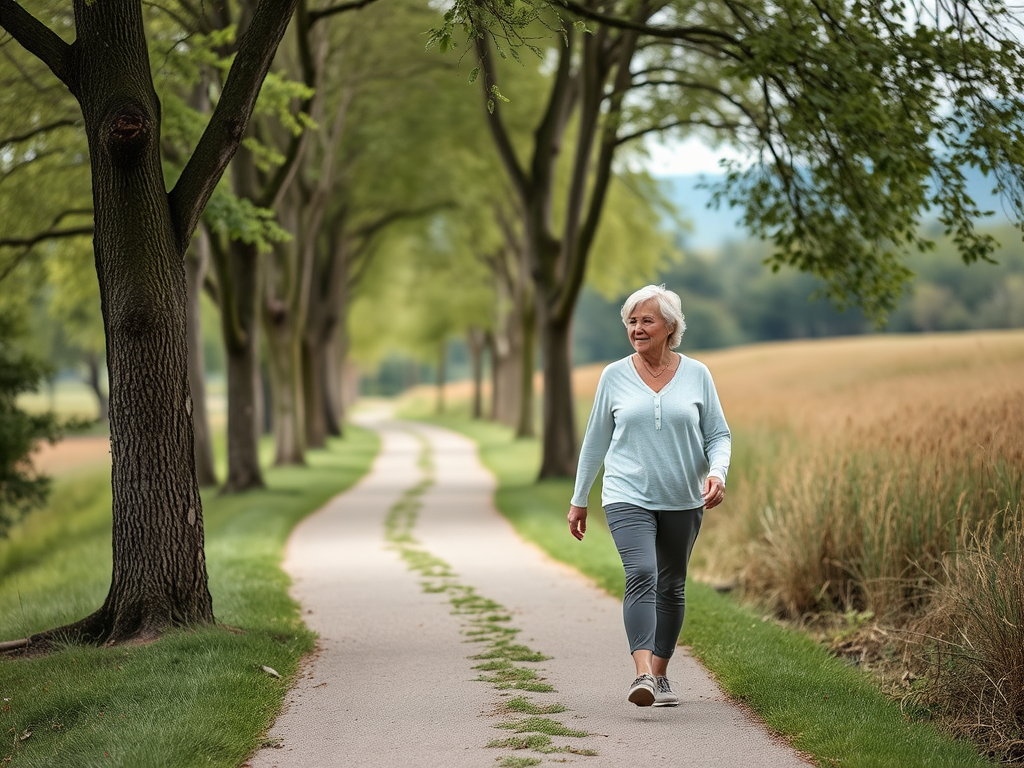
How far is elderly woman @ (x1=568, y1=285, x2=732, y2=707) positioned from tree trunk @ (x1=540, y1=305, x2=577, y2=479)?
1510 centimetres

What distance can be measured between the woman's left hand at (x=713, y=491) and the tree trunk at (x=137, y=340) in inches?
157

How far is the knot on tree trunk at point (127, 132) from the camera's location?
754 cm

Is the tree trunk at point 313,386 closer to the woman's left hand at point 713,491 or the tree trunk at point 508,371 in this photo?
the tree trunk at point 508,371

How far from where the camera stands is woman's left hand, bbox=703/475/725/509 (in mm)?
5641

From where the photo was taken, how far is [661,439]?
5926 mm

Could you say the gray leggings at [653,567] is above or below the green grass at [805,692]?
above

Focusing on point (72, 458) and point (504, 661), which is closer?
point (504, 661)

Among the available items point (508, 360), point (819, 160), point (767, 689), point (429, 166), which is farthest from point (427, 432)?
point (767, 689)

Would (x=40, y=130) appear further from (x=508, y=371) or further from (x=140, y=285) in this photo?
(x=508, y=371)

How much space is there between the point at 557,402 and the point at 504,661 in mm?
14162

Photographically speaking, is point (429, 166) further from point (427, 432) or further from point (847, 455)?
point (847, 455)

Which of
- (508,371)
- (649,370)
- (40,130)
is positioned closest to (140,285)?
(649,370)

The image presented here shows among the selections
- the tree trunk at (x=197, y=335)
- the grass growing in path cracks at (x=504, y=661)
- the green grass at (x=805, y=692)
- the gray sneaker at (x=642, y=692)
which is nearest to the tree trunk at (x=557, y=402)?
the tree trunk at (x=197, y=335)

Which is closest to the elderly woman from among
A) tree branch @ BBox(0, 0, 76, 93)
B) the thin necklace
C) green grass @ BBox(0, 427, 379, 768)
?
the thin necklace
